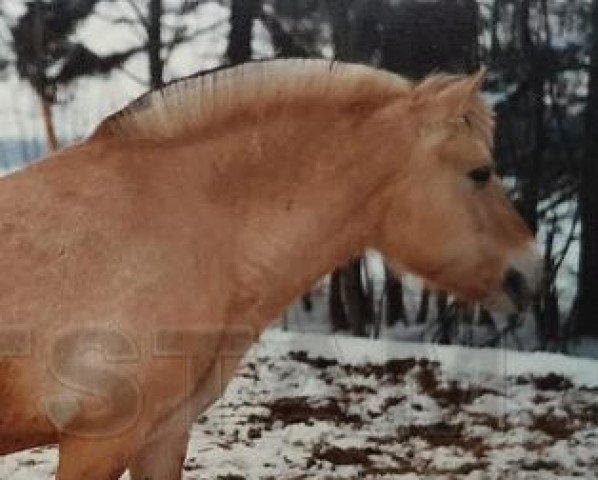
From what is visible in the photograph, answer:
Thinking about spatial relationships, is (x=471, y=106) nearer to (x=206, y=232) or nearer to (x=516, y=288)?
(x=516, y=288)

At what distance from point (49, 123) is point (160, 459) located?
1.63 metres

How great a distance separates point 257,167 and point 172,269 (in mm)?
279

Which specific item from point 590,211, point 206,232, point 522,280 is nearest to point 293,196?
point 206,232

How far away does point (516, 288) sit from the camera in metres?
1.86

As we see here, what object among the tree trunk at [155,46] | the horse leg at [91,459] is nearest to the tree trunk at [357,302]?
the tree trunk at [155,46]

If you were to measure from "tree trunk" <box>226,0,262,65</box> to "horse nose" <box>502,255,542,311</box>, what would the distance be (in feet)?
4.83

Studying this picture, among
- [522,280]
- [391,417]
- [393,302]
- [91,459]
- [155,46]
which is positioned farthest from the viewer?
[391,417]

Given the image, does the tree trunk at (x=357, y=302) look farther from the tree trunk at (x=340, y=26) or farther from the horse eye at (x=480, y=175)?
the horse eye at (x=480, y=175)

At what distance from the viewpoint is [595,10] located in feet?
10.2

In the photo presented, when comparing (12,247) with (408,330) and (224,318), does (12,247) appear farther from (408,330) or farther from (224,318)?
(408,330)

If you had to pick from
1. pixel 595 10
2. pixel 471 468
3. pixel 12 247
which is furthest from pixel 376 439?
pixel 12 247

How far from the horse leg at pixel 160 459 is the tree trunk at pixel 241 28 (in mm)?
1575

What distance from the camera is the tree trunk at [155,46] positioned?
3.00m

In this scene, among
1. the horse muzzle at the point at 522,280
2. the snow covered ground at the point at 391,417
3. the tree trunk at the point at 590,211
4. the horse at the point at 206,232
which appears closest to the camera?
the horse at the point at 206,232
